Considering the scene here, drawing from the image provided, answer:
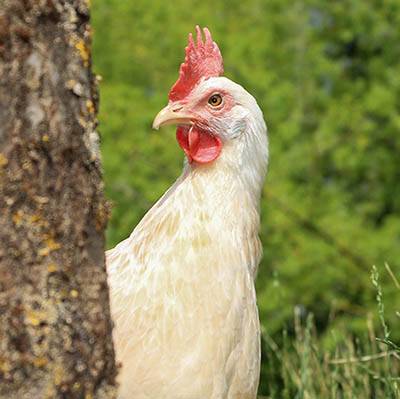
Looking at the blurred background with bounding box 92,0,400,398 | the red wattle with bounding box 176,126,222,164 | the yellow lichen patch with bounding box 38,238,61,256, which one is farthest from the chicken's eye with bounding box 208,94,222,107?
the blurred background with bounding box 92,0,400,398

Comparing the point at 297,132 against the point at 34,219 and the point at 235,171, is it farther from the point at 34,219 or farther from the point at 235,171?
the point at 34,219

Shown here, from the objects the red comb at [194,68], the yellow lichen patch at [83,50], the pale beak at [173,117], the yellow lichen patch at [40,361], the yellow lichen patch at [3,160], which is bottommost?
the yellow lichen patch at [40,361]

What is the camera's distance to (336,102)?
42.7 ft

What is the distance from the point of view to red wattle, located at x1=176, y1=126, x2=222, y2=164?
4.07 m

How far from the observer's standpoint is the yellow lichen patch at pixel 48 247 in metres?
2.59

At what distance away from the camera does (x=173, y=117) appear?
4059 millimetres

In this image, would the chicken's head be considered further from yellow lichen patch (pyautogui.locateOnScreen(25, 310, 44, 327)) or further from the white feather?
yellow lichen patch (pyautogui.locateOnScreen(25, 310, 44, 327))

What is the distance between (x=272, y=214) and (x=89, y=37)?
8.55 meters

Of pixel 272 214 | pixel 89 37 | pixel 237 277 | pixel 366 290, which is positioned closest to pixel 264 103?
pixel 272 214

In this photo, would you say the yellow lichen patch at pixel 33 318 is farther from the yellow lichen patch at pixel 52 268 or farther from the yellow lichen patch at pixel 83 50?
the yellow lichen patch at pixel 83 50

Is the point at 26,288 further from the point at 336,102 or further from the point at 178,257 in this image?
the point at 336,102

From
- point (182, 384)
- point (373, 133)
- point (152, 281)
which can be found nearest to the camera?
point (182, 384)

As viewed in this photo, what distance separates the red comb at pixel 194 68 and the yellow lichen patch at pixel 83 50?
58.7 inches

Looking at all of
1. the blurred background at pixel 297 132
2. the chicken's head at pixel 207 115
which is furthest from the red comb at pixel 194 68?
the blurred background at pixel 297 132
